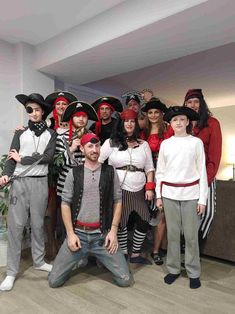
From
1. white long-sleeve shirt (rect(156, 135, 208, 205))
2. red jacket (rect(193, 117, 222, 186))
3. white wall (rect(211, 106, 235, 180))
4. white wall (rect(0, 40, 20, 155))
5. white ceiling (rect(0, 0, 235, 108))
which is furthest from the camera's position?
white wall (rect(211, 106, 235, 180))

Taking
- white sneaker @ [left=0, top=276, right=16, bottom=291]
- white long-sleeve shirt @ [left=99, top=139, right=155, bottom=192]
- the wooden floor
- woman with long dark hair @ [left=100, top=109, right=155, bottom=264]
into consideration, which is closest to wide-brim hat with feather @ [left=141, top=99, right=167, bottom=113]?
woman with long dark hair @ [left=100, top=109, right=155, bottom=264]

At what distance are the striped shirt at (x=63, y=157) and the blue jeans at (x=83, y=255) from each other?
1.93ft

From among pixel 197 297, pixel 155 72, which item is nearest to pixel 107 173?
pixel 197 297

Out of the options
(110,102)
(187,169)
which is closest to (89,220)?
(187,169)

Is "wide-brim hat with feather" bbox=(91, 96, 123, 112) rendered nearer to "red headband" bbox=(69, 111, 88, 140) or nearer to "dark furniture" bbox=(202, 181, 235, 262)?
"red headband" bbox=(69, 111, 88, 140)

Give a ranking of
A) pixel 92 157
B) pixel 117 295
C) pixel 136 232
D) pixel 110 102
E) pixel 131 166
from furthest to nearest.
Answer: pixel 110 102
pixel 136 232
pixel 131 166
pixel 92 157
pixel 117 295

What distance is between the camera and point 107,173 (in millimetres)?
2250

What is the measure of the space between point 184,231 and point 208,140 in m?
0.80

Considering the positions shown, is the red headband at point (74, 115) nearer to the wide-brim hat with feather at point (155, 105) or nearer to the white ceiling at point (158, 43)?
the wide-brim hat with feather at point (155, 105)

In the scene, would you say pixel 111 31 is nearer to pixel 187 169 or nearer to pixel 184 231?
pixel 187 169

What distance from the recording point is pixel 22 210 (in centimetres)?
230

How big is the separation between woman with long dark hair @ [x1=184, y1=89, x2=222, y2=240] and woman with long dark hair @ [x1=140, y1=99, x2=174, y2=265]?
29 cm

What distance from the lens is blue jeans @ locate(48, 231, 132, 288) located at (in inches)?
85.4

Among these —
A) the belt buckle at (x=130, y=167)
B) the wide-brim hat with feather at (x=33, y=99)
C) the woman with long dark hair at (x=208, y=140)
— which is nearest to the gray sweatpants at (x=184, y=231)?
the woman with long dark hair at (x=208, y=140)
